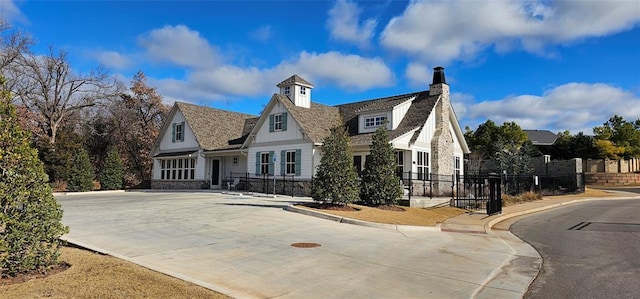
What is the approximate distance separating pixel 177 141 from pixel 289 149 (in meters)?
12.0

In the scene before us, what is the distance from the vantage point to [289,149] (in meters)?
27.4

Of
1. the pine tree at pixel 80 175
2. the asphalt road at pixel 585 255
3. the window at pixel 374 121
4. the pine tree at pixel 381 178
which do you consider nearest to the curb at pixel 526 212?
the asphalt road at pixel 585 255

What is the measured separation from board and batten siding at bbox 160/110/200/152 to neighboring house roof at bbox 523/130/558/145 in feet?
191

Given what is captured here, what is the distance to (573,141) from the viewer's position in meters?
56.3

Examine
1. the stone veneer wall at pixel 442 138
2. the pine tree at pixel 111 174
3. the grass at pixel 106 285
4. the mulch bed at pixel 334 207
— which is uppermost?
the stone veneer wall at pixel 442 138

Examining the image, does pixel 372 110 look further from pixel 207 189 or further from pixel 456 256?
pixel 456 256

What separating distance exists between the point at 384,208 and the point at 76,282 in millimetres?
13004

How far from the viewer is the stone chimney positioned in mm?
26709

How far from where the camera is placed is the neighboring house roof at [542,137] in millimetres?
72613

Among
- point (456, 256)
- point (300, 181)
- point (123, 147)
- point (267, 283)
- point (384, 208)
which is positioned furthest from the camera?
point (123, 147)

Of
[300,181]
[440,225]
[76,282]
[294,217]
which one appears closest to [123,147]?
[300,181]

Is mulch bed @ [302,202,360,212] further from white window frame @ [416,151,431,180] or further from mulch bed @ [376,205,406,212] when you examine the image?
white window frame @ [416,151,431,180]

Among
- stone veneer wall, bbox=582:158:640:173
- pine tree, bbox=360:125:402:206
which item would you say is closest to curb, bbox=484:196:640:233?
pine tree, bbox=360:125:402:206

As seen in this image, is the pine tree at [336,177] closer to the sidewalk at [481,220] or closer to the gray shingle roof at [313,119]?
the sidewalk at [481,220]
